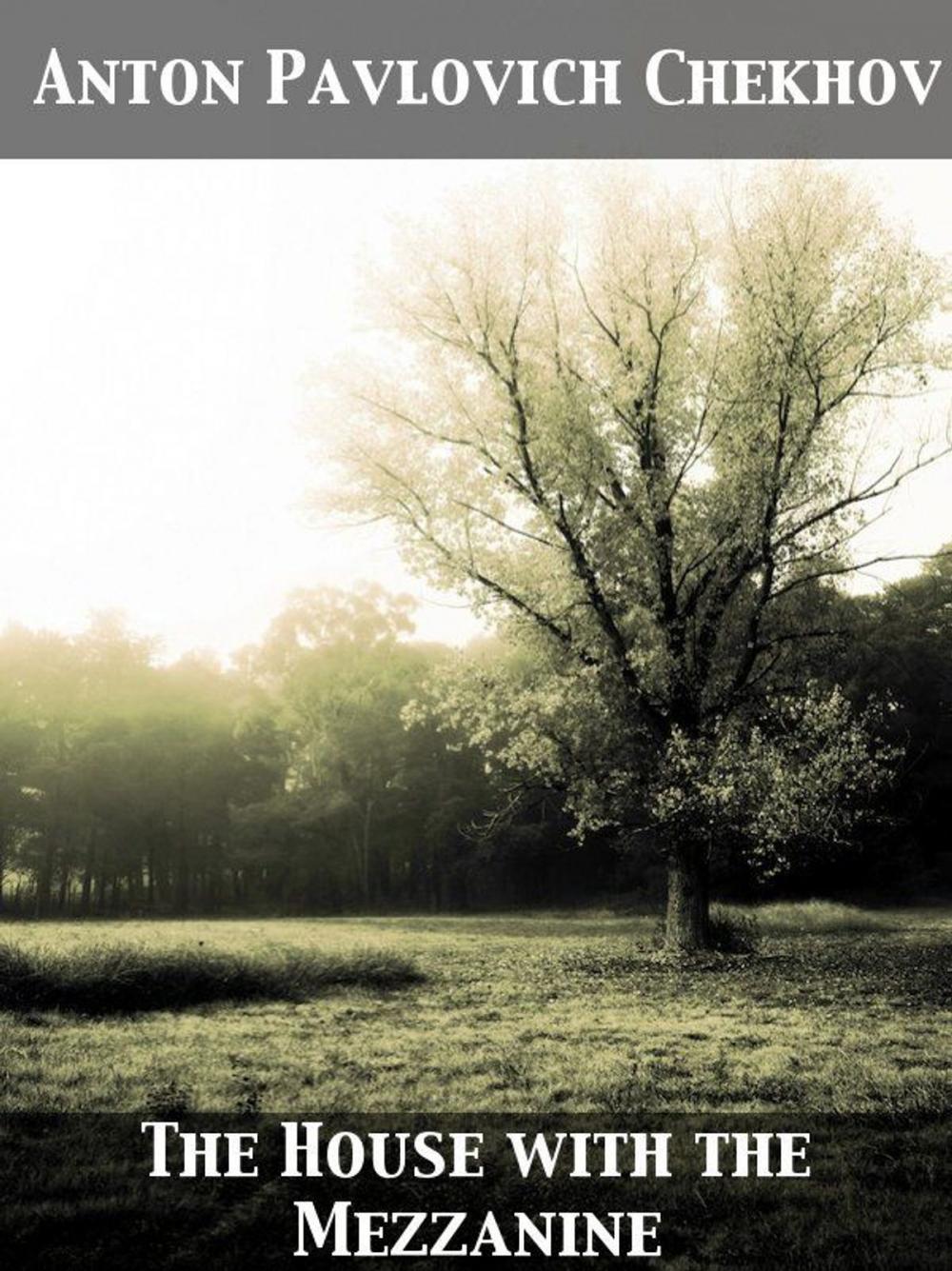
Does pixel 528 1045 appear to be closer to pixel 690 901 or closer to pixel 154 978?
pixel 154 978

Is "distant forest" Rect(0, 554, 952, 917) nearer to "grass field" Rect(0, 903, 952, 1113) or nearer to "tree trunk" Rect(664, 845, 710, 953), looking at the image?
"tree trunk" Rect(664, 845, 710, 953)

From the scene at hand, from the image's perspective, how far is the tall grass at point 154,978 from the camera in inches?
453

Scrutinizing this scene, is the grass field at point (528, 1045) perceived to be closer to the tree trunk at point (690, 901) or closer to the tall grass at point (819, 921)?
the tree trunk at point (690, 901)

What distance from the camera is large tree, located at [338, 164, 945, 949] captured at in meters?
17.3

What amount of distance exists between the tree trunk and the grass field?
1.75 metres

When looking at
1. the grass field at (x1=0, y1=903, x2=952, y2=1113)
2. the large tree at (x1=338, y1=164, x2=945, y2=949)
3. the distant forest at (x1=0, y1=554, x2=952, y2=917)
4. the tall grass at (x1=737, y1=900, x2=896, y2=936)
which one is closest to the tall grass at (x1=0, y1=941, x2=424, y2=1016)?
the grass field at (x1=0, y1=903, x2=952, y2=1113)

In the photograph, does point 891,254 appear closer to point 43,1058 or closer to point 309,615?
point 43,1058

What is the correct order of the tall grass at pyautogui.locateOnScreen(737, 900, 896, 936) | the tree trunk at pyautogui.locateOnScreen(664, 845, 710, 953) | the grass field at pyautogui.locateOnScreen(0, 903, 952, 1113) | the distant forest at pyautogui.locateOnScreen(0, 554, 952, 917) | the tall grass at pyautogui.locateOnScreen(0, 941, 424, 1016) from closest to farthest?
the grass field at pyautogui.locateOnScreen(0, 903, 952, 1113), the tall grass at pyautogui.locateOnScreen(0, 941, 424, 1016), the tree trunk at pyautogui.locateOnScreen(664, 845, 710, 953), the tall grass at pyautogui.locateOnScreen(737, 900, 896, 936), the distant forest at pyautogui.locateOnScreen(0, 554, 952, 917)

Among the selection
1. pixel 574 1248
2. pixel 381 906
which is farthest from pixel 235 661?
pixel 574 1248

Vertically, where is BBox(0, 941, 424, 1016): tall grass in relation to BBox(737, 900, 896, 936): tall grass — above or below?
above

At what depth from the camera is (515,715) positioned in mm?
19047

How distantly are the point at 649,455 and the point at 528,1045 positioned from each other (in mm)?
11920

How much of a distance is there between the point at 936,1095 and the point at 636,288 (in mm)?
14358

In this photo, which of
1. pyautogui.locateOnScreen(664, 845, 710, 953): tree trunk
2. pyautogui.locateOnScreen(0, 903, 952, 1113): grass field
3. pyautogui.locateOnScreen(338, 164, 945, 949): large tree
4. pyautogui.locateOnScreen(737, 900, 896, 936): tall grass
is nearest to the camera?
pyautogui.locateOnScreen(0, 903, 952, 1113): grass field
